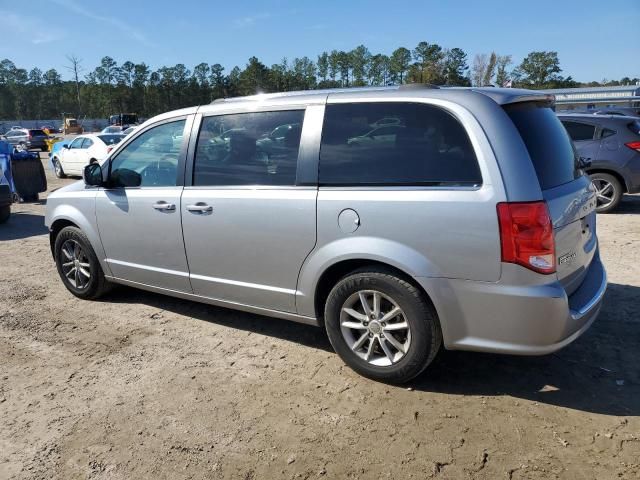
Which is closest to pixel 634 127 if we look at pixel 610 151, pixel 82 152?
pixel 610 151

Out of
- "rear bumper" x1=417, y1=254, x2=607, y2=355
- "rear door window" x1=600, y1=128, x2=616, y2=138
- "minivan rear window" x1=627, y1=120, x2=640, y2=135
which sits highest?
"minivan rear window" x1=627, y1=120, x2=640, y2=135

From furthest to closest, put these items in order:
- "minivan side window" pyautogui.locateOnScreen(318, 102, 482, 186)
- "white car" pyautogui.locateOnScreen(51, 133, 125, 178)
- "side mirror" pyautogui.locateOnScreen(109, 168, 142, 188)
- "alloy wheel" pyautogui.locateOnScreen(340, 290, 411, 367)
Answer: "white car" pyautogui.locateOnScreen(51, 133, 125, 178)
"side mirror" pyautogui.locateOnScreen(109, 168, 142, 188)
"alloy wheel" pyautogui.locateOnScreen(340, 290, 411, 367)
"minivan side window" pyautogui.locateOnScreen(318, 102, 482, 186)

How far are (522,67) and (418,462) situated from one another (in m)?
104

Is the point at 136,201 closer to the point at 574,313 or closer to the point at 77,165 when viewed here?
the point at 574,313

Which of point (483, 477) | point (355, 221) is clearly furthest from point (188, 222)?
point (483, 477)

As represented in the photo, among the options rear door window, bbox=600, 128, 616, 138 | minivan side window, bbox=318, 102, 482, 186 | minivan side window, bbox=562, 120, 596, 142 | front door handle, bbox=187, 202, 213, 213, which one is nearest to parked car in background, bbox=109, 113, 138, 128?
minivan side window, bbox=562, 120, 596, 142

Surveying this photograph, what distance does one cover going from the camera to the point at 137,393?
338 cm

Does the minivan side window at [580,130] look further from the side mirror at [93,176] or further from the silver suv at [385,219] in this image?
the side mirror at [93,176]

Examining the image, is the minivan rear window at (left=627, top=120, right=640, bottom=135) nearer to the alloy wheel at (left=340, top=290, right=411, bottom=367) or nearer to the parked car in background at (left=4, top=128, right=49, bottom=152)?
the alloy wheel at (left=340, top=290, right=411, bottom=367)

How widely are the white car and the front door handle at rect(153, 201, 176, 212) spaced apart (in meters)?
13.2

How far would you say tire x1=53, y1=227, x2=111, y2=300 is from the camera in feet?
16.3

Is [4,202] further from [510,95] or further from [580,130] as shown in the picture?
[580,130]

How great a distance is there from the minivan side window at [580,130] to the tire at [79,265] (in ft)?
26.4

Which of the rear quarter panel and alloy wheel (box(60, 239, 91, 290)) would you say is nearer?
the rear quarter panel
